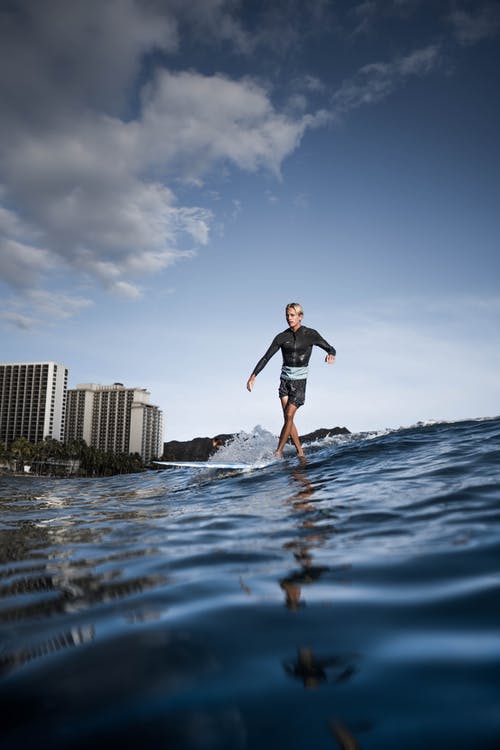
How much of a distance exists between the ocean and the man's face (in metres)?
5.81

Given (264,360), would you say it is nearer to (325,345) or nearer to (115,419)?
(325,345)

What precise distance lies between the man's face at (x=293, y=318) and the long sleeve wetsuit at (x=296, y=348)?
0.34 ft

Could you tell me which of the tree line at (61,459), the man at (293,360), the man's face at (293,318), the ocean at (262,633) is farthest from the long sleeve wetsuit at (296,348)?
the tree line at (61,459)

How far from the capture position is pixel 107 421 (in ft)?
504

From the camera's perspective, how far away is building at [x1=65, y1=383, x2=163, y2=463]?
14988cm

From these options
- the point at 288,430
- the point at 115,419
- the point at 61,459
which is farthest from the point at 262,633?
the point at 115,419

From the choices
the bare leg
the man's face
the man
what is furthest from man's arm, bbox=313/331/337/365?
the bare leg

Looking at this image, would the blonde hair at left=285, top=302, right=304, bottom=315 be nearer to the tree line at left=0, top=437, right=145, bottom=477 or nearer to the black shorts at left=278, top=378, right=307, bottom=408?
the black shorts at left=278, top=378, right=307, bottom=408

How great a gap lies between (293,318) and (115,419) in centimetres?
15066

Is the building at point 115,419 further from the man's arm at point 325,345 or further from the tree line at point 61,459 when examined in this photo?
the man's arm at point 325,345

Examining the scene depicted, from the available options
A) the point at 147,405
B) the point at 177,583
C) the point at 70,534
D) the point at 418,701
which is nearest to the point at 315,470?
the point at 70,534

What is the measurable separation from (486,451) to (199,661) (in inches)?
210

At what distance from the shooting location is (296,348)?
363 inches

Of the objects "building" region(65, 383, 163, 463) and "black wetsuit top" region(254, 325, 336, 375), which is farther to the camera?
"building" region(65, 383, 163, 463)
